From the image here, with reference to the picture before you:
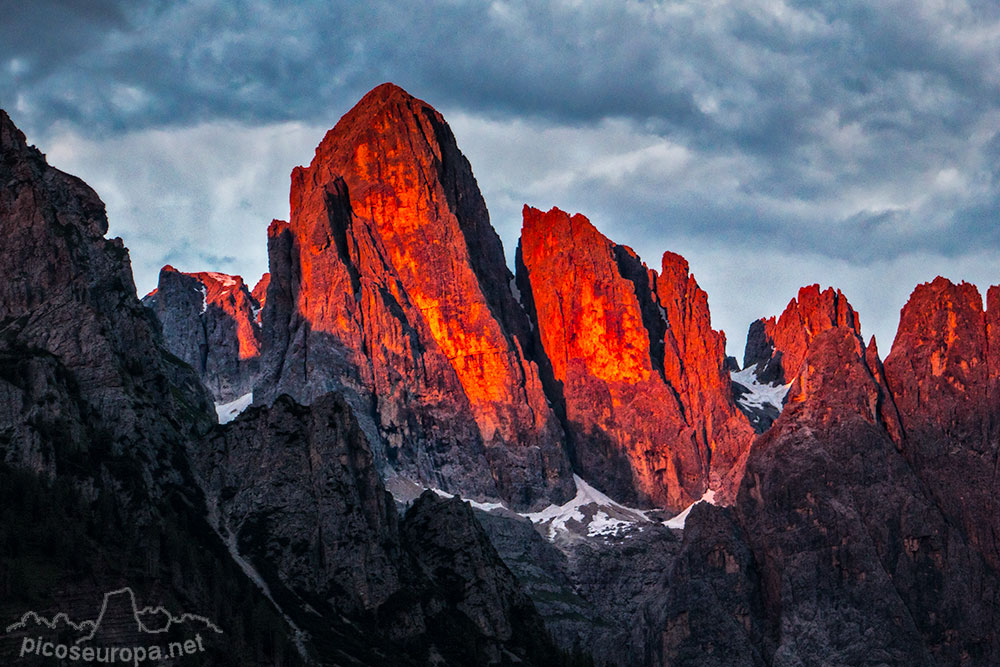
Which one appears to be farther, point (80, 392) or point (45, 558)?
point (80, 392)

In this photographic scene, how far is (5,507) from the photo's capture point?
523 feet

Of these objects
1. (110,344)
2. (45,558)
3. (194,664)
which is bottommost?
(194,664)

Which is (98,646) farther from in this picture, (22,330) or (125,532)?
(22,330)

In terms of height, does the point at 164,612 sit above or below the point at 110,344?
below

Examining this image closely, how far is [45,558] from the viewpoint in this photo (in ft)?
502

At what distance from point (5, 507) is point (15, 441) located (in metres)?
14.9

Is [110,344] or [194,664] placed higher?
[110,344]

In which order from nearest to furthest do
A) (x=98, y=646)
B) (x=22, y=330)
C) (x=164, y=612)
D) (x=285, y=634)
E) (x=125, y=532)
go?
(x=98, y=646) → (x=164, y=612) → (x=125, y=532) → (x=285, y=634) → (x=22, y=330)

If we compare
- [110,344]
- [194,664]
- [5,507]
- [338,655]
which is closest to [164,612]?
[194,664]

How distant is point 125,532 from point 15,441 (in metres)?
16.4

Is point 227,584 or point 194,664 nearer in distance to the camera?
point 194,664

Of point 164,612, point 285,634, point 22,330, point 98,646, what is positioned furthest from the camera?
point 22,330

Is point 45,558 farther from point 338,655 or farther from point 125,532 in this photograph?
point 338,655

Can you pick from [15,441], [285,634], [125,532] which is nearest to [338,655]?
[285,634]
